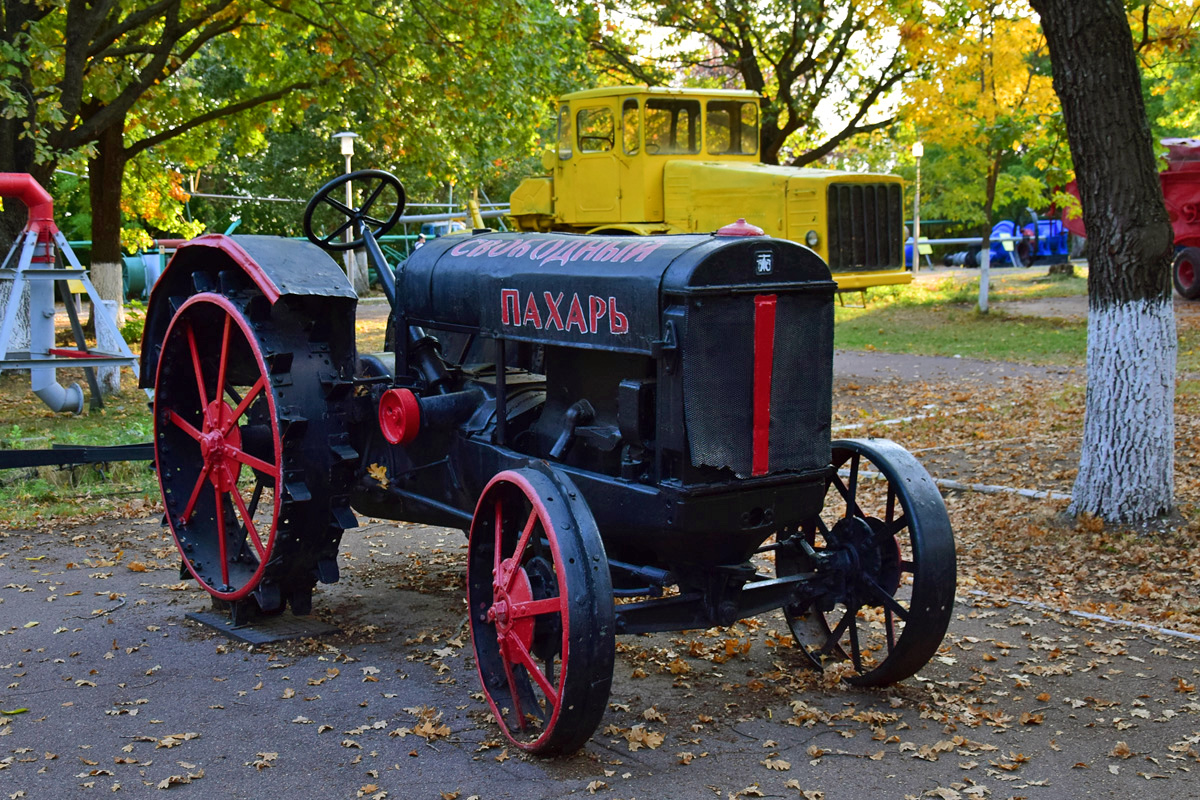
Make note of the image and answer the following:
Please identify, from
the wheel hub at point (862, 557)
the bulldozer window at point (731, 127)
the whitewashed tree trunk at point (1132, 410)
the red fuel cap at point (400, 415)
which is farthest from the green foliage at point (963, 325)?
the red fuel cap at point (400, 415)

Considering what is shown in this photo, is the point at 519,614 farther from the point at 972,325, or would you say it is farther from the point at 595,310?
the point at 972,325

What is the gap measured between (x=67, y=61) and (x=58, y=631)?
8.65 metres

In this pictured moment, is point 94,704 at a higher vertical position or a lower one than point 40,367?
lower

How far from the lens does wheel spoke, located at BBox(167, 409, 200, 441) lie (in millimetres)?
5574

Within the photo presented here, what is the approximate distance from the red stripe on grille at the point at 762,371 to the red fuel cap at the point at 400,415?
157 centimetres

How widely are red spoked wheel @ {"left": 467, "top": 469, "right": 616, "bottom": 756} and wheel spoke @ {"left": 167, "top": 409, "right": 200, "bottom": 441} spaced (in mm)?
1953

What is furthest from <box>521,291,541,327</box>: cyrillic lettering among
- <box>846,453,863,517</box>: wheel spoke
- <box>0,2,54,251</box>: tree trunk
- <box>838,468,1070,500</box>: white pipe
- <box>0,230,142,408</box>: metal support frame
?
<box>0,2,54,251</box>: tree trunk

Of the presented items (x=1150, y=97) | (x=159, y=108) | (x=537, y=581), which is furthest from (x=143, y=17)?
(x=1150, y=97)

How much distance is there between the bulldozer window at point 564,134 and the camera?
13930 mm

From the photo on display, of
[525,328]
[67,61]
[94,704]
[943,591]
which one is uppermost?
[67,61]

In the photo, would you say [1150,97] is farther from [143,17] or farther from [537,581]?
[537,581]

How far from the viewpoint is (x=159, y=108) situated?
54.8 ft

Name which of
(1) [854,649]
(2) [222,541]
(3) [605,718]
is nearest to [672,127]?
(2) [222,541]

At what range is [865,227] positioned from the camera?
13.8 meters
